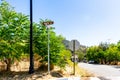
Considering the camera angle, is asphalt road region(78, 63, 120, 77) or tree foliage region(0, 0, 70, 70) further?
asphalt road region(78, 63, 120, 77)

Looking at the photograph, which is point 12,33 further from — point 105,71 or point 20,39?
point 105,71

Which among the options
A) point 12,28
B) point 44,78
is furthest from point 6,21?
point 44,78

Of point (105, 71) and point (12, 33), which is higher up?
point (12, 33)

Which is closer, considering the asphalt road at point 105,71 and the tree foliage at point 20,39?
the tree foliage at point 20,39

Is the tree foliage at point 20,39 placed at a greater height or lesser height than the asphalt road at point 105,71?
greater

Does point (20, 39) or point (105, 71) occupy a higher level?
point (20, 39)

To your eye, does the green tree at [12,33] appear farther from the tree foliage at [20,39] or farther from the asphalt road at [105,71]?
the asphalt road at [105,71]

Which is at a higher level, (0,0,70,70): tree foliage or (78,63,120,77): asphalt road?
(0,0,70,70): tree foliage

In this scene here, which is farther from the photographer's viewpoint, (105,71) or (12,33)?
(105,71)

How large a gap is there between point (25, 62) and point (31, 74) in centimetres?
579

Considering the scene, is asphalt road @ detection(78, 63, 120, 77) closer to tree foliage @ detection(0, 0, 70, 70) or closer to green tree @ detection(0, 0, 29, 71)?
tree foliage @ detection(0, 0, 70, 70)

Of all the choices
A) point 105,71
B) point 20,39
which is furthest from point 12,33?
point 105,71

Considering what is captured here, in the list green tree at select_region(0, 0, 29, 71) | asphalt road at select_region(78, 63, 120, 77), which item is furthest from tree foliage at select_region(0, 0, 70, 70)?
asphalt road at select_region(78, 63, 120, 77)

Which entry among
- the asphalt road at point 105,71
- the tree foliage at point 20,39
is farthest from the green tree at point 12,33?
the asphalt road at point 105,71
